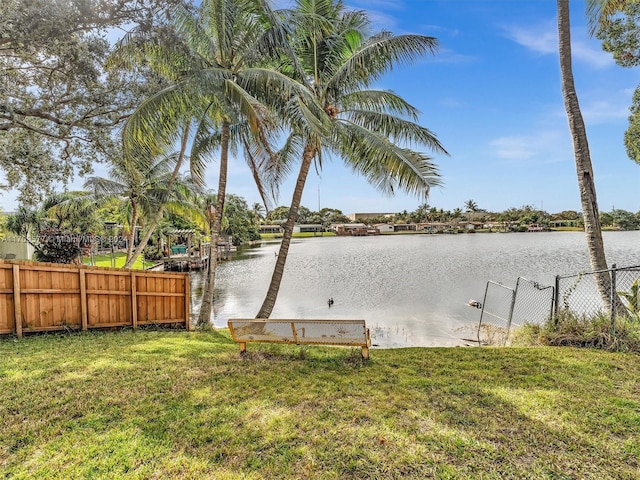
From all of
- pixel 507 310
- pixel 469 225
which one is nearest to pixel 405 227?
pixel 469 225

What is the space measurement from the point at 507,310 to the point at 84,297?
1453 centimetres

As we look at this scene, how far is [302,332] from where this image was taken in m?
5.18

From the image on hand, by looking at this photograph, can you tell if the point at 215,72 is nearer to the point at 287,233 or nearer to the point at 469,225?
the point at 287,233

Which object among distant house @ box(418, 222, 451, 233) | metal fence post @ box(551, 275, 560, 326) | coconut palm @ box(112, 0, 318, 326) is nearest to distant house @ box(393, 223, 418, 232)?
distant house @ box(418, 222, 451, 233)

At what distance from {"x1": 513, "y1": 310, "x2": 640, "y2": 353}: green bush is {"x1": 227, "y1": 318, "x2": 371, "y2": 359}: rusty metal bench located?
3.89 meters

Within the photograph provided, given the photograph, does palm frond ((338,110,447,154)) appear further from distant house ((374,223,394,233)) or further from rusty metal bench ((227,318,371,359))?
distant house ((374,223,394,233))

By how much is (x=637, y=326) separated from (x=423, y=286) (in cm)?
1343

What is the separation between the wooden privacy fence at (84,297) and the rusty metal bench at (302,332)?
382 centimetres

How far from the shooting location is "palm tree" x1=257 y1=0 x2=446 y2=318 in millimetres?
7695

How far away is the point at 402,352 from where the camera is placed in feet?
19.8

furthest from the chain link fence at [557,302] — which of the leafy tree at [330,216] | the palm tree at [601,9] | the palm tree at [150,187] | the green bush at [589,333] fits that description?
the leafy tree at [330,216]

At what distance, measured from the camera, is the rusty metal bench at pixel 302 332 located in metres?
4.95

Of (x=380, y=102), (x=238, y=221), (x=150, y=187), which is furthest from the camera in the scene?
(x=238, y=221)

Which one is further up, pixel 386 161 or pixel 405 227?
pixel 386 161
